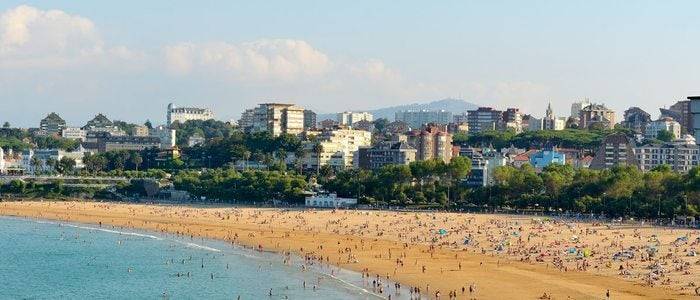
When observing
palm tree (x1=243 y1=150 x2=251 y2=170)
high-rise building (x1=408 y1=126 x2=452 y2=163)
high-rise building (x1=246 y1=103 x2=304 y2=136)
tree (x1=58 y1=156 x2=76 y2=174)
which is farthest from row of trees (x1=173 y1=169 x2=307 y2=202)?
high-rise building (x1=246 y1=103 x2=304 y2=136)

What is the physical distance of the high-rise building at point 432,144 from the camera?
139625 mm

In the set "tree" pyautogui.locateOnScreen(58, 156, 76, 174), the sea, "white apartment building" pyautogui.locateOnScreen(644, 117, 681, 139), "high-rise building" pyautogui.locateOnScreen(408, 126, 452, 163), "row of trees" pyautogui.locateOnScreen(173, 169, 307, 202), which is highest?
"white apartment building" pyautogui.locateOnScreen(644, 117, 681, 139)

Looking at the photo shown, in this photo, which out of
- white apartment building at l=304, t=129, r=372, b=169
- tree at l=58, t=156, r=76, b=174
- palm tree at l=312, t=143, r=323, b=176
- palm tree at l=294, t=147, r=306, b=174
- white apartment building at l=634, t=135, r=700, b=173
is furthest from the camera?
white apartment building at l=304, t=129, r=372, b=169

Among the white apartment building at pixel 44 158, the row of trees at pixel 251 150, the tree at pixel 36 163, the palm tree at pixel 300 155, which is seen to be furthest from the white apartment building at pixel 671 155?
the tree at pixel 36 163

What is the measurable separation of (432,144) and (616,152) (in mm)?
24784

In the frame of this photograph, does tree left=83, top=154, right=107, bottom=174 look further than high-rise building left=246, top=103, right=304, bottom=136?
No

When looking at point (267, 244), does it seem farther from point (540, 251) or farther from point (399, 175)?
point (399, 175)

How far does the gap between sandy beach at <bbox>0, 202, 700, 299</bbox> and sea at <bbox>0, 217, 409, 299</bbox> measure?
276cm

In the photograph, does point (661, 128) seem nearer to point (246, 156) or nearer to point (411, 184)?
point (246, 156)

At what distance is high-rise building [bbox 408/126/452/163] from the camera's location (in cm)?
13962

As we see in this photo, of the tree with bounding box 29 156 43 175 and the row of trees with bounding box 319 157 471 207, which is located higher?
the tree with bounding box 29 156 43 175

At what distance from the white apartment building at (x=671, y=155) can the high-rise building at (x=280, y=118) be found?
210 ft

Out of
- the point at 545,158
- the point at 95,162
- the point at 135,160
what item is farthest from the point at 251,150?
the point at 545,158

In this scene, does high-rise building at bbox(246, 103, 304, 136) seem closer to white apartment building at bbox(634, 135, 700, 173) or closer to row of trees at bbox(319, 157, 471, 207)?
white apartment building at bbox(634, 135, 700, 173)
